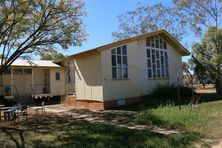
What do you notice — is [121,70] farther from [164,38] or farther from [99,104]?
[164,38]

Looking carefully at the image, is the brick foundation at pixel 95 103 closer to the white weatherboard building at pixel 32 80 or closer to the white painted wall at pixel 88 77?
the white painted wall at pixel 88 77

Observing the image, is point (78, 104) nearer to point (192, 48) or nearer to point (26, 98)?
point (26, 98)

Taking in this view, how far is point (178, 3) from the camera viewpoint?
3469 cm

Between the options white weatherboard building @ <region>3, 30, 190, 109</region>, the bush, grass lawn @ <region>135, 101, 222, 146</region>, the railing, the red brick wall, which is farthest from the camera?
the railing

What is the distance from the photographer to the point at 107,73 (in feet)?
54.4

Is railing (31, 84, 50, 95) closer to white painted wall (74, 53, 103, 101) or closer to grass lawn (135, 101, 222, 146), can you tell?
white painted wall (74, 53, 103, 101)

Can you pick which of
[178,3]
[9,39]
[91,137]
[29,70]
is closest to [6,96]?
[29,70]

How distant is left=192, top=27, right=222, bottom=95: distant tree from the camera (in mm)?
23547

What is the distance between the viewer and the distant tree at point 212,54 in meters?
23.5

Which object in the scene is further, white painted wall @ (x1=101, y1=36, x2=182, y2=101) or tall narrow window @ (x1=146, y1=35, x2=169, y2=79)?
tall narrow window @ (x1=146, y1=35, x2=169, y2=79)

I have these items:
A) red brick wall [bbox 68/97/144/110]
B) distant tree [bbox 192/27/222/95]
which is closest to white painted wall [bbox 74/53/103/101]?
red brick wall [bbox 68/97/144/110]

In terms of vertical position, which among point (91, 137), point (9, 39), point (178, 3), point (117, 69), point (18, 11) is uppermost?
point (178, 3)

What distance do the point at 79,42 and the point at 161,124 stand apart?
7.65 metres

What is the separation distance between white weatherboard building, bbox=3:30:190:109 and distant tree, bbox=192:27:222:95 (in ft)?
6.70
